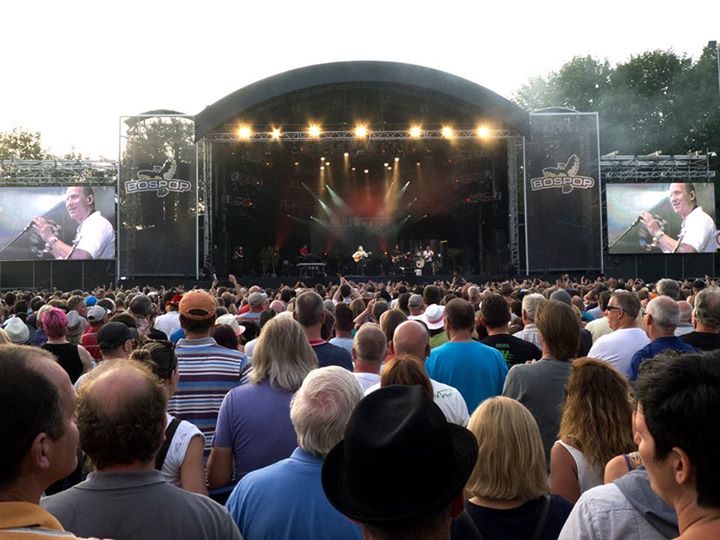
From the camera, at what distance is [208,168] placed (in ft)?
75.9

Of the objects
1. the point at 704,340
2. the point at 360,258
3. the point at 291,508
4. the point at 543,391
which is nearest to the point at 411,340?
the point at 543,391

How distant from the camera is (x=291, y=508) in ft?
7.98

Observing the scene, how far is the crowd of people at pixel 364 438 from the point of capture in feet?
5.02

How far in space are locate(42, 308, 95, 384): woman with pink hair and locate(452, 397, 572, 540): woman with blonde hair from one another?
3.33m

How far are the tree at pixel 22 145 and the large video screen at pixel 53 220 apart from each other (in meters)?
21.7

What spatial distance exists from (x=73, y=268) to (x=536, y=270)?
16.6m

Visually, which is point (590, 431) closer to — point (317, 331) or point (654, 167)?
point (317, 331)

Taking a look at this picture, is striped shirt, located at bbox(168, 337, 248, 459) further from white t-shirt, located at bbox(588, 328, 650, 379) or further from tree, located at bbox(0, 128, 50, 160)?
tree, located at bbox(0, 128, 50, 160)

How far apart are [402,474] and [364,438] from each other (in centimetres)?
11

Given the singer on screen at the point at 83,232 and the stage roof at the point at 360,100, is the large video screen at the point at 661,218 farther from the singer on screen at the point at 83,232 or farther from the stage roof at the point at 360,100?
the singer on screen at the point at 83,232

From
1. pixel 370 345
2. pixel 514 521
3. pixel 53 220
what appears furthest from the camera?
pixel 53 220

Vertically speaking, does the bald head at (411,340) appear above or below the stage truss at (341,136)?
below

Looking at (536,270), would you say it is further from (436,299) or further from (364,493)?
(364,493)

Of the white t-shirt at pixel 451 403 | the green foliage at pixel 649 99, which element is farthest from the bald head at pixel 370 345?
the green foliage at pixel 649 99
